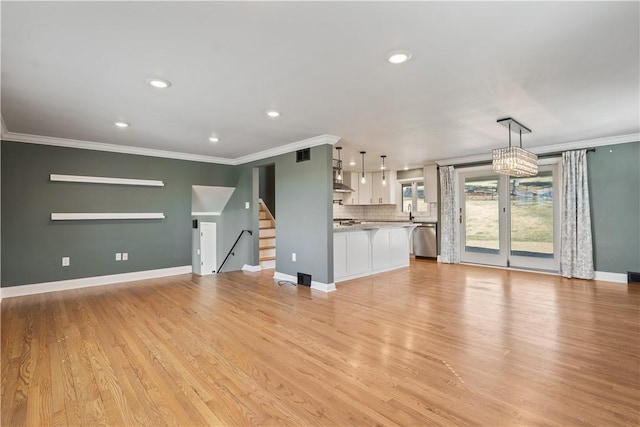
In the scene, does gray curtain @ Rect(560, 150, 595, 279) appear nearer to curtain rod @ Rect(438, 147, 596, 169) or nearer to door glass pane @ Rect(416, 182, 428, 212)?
curtain rod @ Rect(438, 147, 596, 169)

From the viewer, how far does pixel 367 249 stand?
596 cm

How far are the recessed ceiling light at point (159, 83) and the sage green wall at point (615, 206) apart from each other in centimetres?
668

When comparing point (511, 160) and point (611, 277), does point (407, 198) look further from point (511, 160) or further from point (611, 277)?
point (511, 160)

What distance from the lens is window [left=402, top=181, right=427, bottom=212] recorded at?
8.48 m

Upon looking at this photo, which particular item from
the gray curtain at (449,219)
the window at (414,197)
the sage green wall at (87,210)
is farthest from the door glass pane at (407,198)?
the sage green wall at (87,210)

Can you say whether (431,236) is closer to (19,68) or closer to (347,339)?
(347,339)

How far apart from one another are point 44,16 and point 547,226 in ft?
24.8

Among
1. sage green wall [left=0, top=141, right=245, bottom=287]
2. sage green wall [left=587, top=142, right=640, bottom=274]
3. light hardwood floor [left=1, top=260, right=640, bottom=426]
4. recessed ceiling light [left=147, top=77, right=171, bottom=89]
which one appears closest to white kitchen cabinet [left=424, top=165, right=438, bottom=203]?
sage green wall [left=587, top=142, right=640, bottom=274]

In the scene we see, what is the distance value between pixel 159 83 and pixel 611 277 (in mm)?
7253

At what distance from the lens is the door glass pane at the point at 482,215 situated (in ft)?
22.3

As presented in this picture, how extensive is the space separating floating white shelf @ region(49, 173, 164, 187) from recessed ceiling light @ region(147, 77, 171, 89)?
3249mm

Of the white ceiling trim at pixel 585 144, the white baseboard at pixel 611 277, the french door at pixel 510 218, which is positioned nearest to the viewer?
the white ceiling trim at pixel 585 144

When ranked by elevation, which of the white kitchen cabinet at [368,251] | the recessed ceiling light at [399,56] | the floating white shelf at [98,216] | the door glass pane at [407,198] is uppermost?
the recessed ceiling light at [399,56]

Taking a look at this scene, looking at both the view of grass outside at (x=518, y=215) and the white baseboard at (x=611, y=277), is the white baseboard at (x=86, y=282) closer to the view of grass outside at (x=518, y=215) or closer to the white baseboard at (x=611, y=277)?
→ the view of grass outside at (x=518, y=215)
